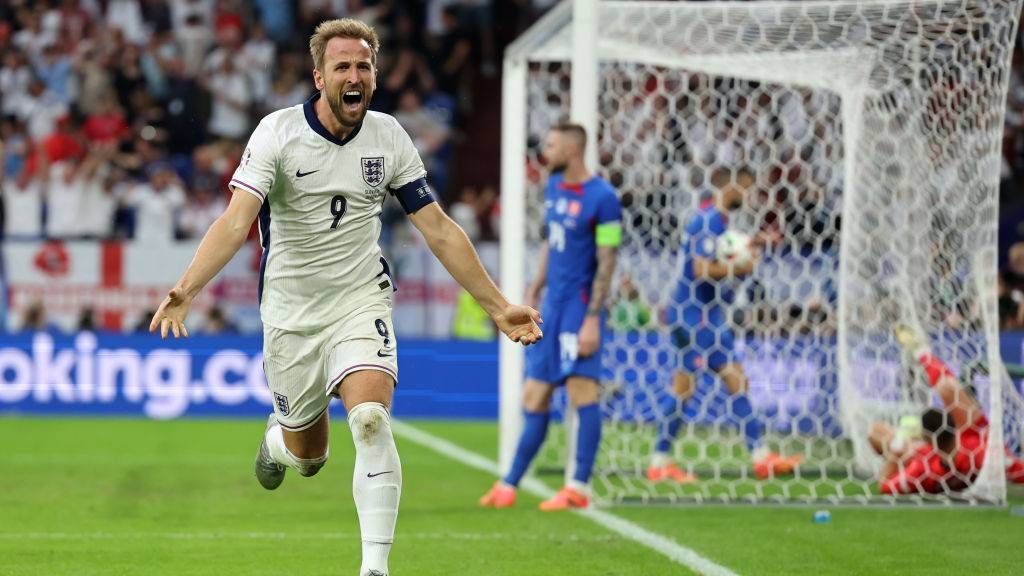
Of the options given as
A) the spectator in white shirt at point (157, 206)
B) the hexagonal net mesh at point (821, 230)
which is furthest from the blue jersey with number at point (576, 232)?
the spectator in white shirt at point (157, 206)

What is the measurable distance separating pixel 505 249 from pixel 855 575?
4220mm

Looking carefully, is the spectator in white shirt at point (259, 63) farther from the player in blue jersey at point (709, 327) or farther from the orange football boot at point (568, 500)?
the orange football boot at point (568, 500)

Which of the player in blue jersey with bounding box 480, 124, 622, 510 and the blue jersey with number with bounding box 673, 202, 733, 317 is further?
the blue jersey with number with bounding box 673, 202, 733, 317

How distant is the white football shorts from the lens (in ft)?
18.9

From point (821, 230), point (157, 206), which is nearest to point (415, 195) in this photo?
point (821, 230)

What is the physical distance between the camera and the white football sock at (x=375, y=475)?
544cm

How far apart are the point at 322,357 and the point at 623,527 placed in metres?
2.74

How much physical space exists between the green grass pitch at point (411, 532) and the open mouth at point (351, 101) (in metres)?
2.02

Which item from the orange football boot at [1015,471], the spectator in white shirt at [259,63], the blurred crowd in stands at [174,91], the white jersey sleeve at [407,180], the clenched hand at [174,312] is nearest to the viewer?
the clenched hand at [174,312]

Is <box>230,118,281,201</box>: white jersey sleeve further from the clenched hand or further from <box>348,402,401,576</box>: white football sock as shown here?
<box>348,402,401,576</box>: white football sock

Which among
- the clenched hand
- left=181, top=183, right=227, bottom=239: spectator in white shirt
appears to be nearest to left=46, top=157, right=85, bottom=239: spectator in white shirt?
left=181, top=183, right=227, bottom=239: spectator in white shirt

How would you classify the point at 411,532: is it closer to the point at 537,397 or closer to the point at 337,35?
the point at 537,397

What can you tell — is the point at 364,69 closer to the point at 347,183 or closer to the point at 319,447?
the point at 347,183

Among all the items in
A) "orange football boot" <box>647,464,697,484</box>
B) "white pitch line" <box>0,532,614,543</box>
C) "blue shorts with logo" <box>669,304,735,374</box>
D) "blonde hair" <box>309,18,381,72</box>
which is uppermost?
"blonde hair" <box>309,18,381,72</box>
